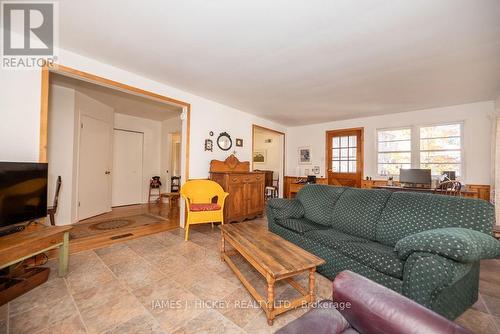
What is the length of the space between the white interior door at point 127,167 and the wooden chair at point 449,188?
702 cm

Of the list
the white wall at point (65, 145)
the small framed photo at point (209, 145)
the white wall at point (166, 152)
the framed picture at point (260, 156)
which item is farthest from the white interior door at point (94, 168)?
the framed picture at point (260, 156)

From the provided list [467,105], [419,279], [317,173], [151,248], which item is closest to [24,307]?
[151,248]

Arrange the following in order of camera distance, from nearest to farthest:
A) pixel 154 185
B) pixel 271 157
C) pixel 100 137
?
pixel 100 137 < pixel 154 185 < pixel 271 157

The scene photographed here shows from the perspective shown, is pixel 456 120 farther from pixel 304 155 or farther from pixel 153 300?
pixel 153 300

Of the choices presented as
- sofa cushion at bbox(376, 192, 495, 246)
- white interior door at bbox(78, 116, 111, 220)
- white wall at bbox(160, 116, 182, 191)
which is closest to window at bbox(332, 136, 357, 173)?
sofa cushion at bbox(376, 192, 495, 246)

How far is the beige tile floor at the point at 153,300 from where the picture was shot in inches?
55.4

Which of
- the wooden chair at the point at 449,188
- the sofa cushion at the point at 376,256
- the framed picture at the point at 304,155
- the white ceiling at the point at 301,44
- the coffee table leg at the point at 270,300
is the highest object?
the white ceiling at the point at 301,44

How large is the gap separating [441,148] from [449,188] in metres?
0.92

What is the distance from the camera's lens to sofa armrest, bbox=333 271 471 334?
0.73 m

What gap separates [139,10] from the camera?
1.77m

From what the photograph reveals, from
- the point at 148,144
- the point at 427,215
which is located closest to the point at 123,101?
the point at 148,144

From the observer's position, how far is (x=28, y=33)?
7.04ft

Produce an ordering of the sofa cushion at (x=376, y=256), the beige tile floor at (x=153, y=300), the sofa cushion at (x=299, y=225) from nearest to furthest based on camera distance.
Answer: the beige tile floor at (x=153, y=300), the sofa cushion at (x=376, y=256), the sofa cushion at (x=299, y=225)

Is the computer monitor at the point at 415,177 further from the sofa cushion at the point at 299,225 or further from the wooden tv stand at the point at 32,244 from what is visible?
the wooden tv stand at the point at 32,244
